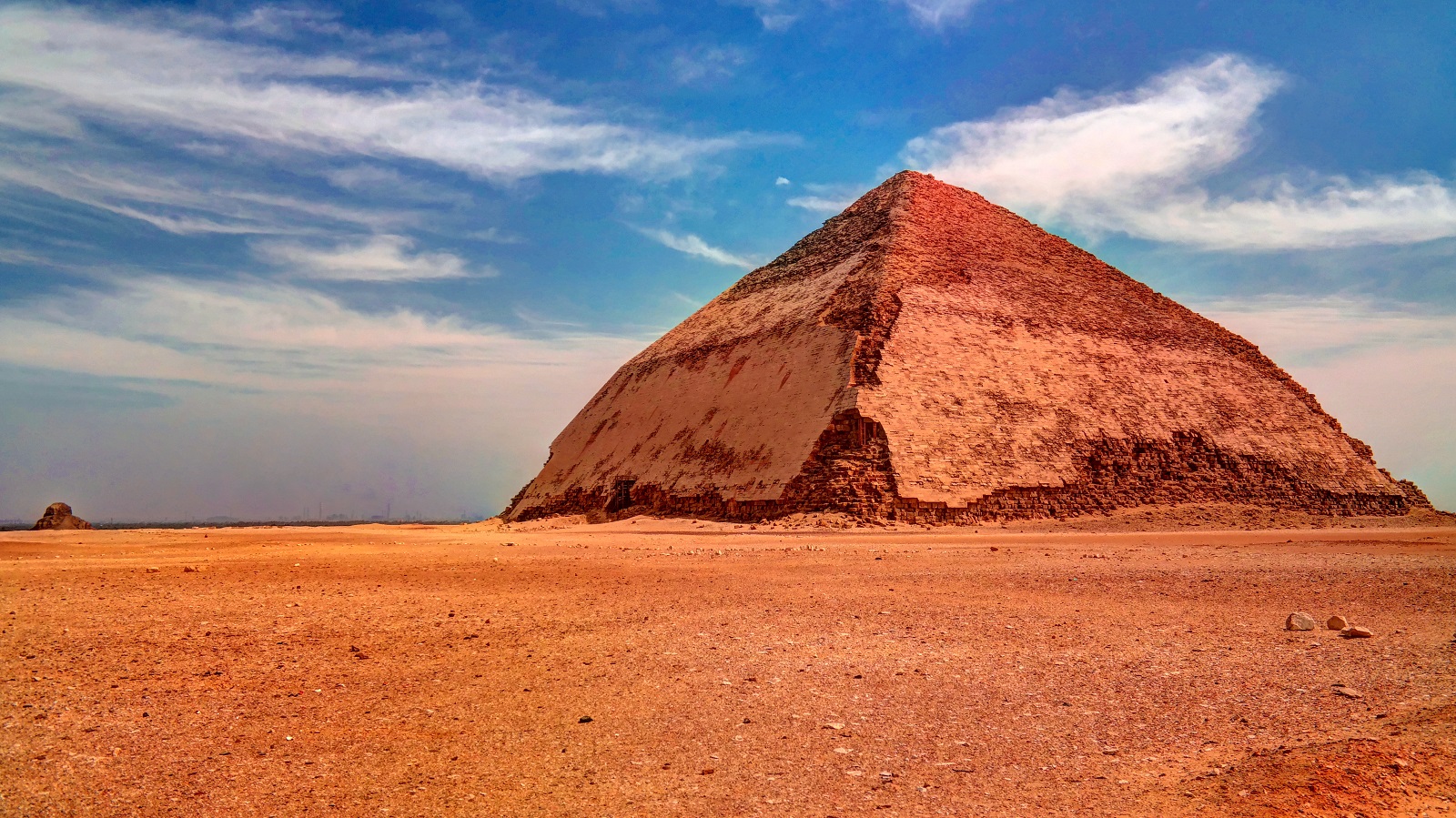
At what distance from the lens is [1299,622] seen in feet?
24.5

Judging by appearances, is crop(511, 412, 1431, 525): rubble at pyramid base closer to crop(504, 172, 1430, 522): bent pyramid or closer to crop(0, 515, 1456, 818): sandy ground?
crop(504, 172, 1430, 522): bent pyramid

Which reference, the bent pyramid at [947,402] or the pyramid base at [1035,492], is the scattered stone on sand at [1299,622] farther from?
the bent pyramid at [947,402]

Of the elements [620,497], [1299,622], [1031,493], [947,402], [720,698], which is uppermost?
[947,402]

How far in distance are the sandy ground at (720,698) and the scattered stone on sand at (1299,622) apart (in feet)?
0.63

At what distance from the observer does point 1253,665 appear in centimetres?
618

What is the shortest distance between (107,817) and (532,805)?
1.83 meters

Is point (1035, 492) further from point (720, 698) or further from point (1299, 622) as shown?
point (720, 698)

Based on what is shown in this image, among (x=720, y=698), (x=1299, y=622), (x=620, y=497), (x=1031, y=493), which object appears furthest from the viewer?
(x=620, y=497)

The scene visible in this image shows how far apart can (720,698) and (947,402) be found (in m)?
26.0

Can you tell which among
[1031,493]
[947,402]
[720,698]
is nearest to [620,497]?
[947,402]

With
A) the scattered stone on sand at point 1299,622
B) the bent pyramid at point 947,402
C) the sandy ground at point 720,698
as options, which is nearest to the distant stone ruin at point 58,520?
the bent pyramid at point 947,402

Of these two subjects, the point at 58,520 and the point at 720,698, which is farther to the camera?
the point at 58,520

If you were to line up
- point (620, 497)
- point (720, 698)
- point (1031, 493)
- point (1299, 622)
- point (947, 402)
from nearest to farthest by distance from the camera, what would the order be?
point (720, 698) → point (1299, 622) → point (1031, 493) → point (947, 402) → point (620, 497)

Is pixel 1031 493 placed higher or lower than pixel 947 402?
lower
